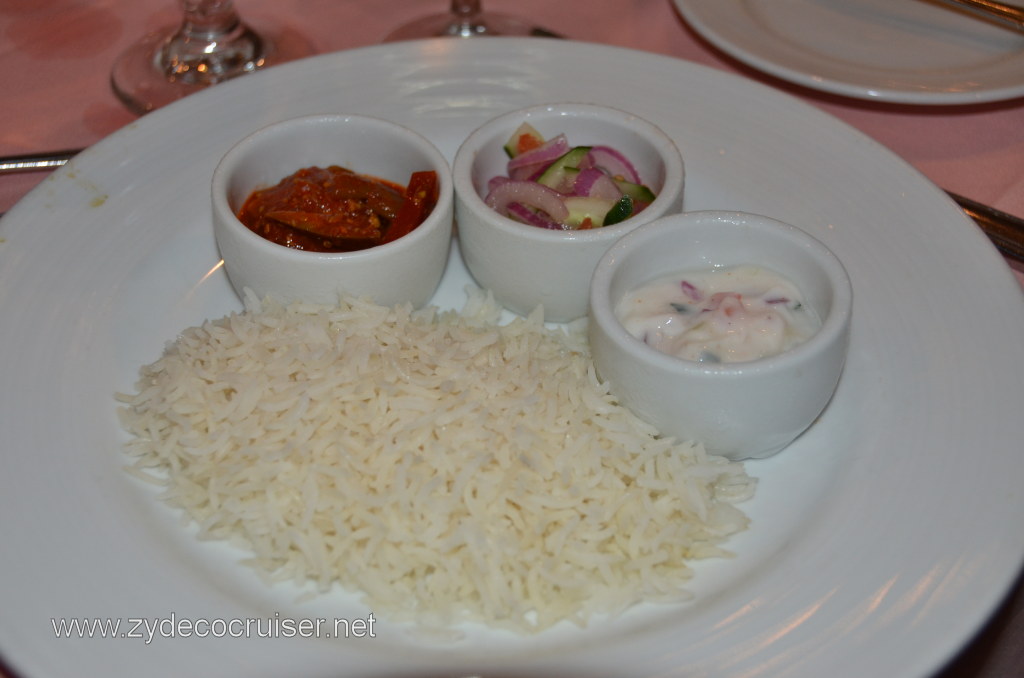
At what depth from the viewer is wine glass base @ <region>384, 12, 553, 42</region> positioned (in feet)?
11.8

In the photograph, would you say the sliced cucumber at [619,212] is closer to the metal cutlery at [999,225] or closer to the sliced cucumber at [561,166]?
the sliced cucumber at [561,166]

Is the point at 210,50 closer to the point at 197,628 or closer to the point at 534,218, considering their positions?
the point at 534,218

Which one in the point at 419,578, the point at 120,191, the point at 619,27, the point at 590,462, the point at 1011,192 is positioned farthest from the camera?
the point at 619,27

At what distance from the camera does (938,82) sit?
303 centimetres

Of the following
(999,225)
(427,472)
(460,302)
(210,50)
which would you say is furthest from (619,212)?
(210,50)

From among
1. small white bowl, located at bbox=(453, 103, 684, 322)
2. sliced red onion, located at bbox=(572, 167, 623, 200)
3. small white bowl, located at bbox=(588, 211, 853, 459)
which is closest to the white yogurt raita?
small white bowl, located at bbox=(588, 211, 853, 459)

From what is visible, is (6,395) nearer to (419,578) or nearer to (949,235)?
(419,578)

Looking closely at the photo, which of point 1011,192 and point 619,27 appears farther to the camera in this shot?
point 619,27

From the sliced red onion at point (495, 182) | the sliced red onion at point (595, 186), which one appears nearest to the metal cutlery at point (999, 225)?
the sliced red onion at point (595, 186)

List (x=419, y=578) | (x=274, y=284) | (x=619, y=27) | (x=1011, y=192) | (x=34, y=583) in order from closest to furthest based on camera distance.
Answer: (x=34, y=583), (x=419, y=578), (x=274, y=284), (x=1011, y=192), (x=619, y=27)

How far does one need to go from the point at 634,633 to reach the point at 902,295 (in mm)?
1136

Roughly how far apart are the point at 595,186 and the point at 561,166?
128mm

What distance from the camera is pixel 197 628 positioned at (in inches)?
69.8

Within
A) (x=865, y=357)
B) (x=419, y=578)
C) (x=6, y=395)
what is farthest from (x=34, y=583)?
(x=865, y=357)
